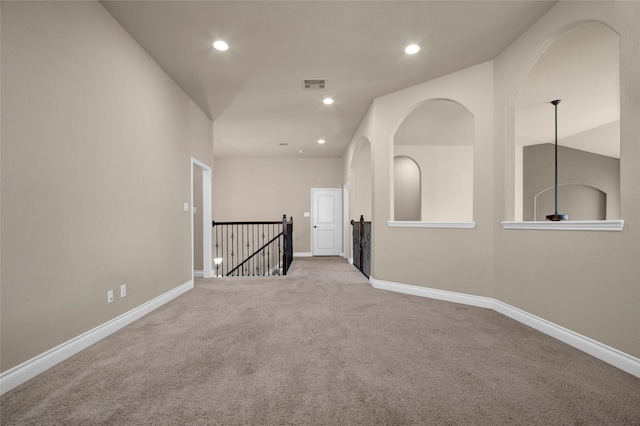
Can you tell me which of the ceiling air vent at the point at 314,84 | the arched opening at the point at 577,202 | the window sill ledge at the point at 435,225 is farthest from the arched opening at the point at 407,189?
the ceiling air vent at the point at 314,84

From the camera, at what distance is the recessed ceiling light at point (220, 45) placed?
10.6 feet

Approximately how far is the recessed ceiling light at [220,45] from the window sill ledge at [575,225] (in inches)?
146

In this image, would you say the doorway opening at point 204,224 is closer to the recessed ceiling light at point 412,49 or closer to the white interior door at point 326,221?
the recessed ceiling light at point 412,49

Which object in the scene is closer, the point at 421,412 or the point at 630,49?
the point at 421,412

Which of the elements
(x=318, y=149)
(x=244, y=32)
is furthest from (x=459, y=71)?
(x=318, y=149)

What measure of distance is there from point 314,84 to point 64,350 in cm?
401

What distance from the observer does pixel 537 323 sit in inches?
114

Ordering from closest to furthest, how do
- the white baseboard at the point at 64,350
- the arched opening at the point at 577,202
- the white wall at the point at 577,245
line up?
1. the white baseboard at the point at 64,350
2. the white wall at the point at 577,245
3. the arched opening at the point at 577,202

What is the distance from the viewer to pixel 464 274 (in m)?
3.87

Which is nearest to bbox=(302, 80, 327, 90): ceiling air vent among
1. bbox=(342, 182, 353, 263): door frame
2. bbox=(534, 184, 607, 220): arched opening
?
bbox=(342, 182, 353, 263): door frame

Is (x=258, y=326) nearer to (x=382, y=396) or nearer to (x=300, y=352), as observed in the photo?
(x=300, y=352)

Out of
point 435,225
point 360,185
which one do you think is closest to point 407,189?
point 360,185

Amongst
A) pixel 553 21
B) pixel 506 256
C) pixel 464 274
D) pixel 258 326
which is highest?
pixel 553 21

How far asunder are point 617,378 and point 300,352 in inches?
86.0
